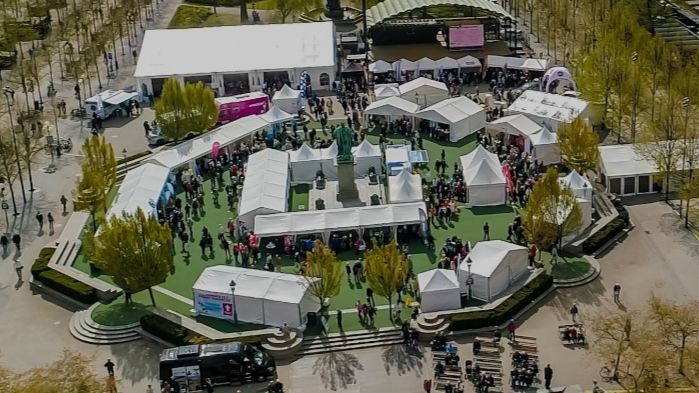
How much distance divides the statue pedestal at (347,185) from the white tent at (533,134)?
11208 millimetres

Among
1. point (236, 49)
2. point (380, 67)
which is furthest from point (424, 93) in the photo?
point (236, 49)

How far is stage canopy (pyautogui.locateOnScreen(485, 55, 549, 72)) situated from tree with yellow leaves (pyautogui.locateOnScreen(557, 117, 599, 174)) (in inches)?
806

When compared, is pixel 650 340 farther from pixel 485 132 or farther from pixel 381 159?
pixel 485 132

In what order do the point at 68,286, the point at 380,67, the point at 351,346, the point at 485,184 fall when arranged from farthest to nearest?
the point at 380,67 → the point at 485,184 → the point at 68,286 → the point at 351,346

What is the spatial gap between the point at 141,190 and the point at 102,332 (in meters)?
11.8

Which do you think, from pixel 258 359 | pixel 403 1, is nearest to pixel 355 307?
pixel 258 359

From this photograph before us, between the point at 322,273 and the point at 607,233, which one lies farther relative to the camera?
the point at 607,233

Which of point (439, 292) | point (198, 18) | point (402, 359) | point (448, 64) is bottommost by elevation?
point (402, 359)

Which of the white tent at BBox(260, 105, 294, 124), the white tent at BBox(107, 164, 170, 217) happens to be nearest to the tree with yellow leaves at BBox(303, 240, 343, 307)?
the white tent at BBox(107, 164, 170, 217)

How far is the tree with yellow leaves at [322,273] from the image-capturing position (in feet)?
134

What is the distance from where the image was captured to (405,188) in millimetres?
51531

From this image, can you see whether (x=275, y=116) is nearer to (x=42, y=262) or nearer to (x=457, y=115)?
(x=457, y=115)

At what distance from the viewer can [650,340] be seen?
34375mm

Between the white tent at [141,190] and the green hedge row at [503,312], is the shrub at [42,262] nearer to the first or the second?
the white tent at [141,190]
